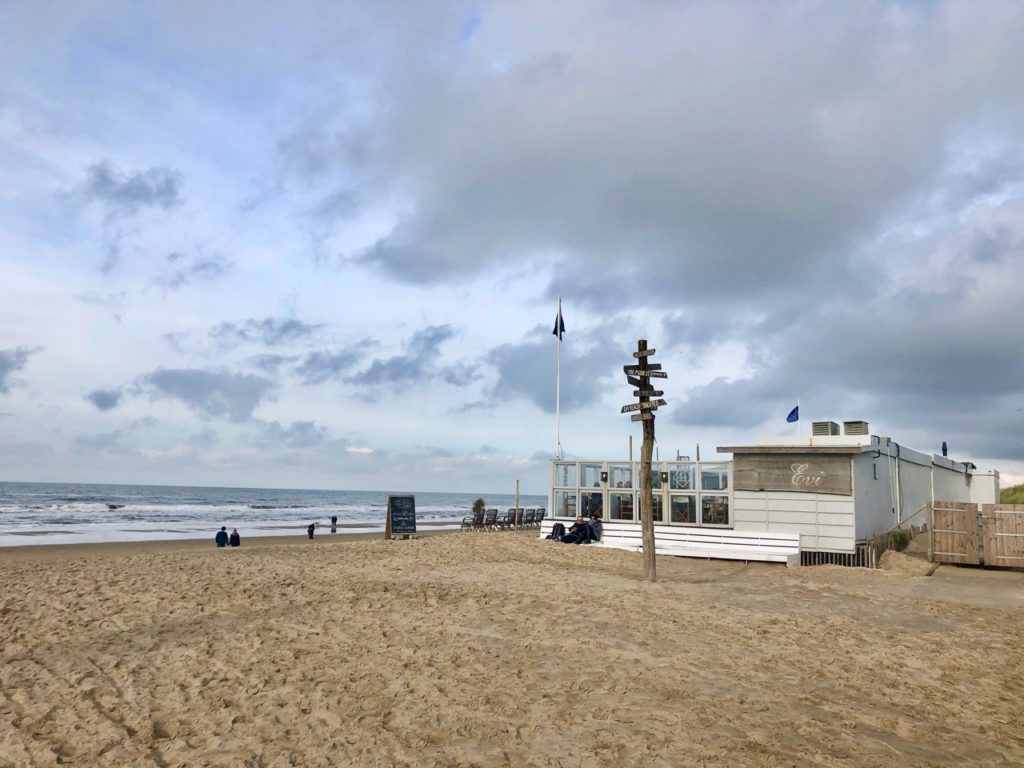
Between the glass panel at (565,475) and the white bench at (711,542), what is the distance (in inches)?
76.5

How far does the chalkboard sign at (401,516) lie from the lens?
23141mm

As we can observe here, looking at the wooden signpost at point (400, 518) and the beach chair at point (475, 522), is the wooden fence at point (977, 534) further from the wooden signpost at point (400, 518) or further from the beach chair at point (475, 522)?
the beach chair at point (475, 522)

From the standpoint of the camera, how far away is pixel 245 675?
279 inches

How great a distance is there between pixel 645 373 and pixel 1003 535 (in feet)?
35.0

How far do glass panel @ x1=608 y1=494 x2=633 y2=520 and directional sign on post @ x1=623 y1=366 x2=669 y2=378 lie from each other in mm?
7911

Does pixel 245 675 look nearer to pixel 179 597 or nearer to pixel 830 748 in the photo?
pixel 179 597

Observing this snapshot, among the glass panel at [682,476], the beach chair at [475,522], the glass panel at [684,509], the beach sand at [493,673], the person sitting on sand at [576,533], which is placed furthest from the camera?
the beach chair at [475,522]

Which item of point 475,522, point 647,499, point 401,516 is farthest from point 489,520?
point 647,499

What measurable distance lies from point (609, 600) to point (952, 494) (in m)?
25.0

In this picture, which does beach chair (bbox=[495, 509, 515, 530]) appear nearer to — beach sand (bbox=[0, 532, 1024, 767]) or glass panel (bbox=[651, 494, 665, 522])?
glass panel (bbox=[651, 494, 665, 522])

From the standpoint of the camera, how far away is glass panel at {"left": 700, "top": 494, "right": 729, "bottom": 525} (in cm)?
1969

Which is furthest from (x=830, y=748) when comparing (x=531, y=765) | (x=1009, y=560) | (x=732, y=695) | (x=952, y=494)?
(x=952, y=494)

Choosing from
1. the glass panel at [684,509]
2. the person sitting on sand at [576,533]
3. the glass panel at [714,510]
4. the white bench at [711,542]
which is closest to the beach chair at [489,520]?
the person sitting on sand at [576,533]

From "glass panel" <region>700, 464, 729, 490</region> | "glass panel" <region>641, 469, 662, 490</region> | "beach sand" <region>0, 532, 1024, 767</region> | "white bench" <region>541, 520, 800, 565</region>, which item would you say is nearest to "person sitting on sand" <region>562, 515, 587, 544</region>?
"white bench" <region>541, 520, 800, 565</region>
